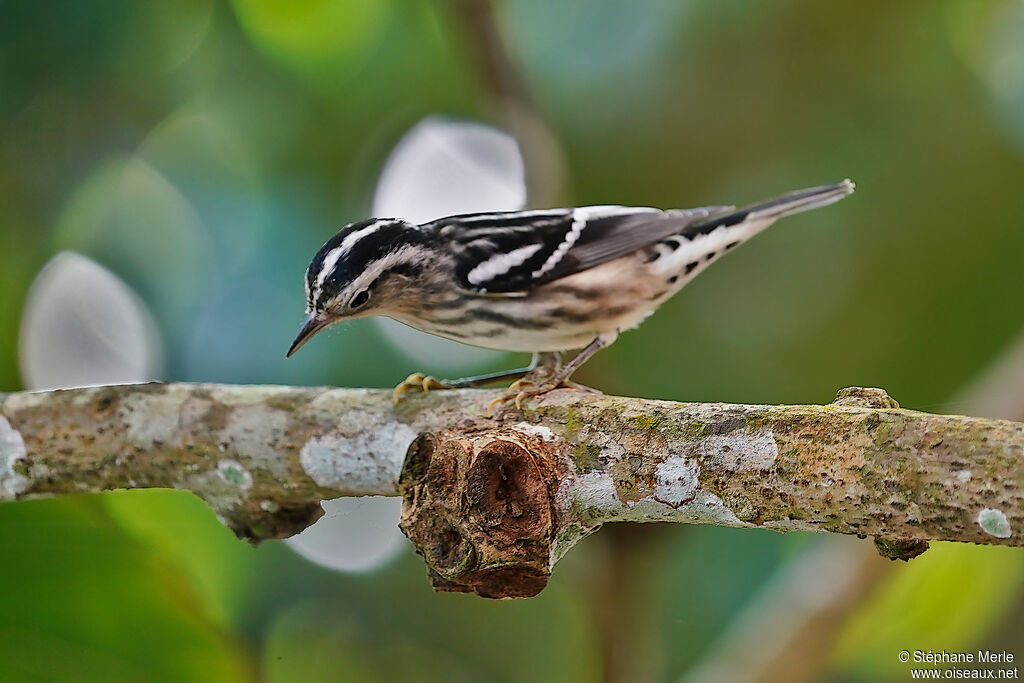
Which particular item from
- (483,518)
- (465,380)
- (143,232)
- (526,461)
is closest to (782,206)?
(465,380)

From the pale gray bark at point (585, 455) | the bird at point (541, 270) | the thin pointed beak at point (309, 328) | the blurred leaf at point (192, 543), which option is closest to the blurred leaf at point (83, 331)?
the blurred leaf at point (192, 543)

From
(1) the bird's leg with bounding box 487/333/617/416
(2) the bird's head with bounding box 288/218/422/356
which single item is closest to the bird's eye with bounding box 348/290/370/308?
(2) the bird's head with bounding box 288/218/422/356

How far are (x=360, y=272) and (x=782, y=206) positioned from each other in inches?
41.9

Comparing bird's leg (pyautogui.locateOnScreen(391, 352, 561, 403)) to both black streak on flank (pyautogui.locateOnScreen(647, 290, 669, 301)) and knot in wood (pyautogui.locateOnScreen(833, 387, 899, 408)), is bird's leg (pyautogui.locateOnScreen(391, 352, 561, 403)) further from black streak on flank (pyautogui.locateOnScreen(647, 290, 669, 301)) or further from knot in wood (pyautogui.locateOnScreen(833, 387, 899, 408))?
knot in wood (pyautogui.locateOnScreen(833, 387, 899, 408))

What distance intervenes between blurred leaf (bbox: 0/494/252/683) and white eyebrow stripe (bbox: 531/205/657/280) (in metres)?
1.20

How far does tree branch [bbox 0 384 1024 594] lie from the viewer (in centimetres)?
129

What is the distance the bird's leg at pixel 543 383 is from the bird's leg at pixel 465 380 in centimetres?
7

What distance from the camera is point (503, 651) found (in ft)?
10.0

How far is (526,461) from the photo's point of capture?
1.49 m

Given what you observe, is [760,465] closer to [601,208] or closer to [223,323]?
[601,208]

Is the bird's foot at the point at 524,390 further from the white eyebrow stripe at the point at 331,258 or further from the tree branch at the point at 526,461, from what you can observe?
the white eyebrow stripe at the point at 331,258

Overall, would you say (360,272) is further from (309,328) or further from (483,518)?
(483,518)

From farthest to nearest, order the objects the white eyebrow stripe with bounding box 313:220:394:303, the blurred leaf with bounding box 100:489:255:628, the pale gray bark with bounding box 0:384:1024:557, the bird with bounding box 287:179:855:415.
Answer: the blurred leaf with bounding box 100:489:255:628, the bird with bounding box 287:179:855:415, the white eyebrow stripe with bounding box 313:220:394:303, the pale gray bark with bounding box 0:384:1024:557

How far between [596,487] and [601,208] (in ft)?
3.86
